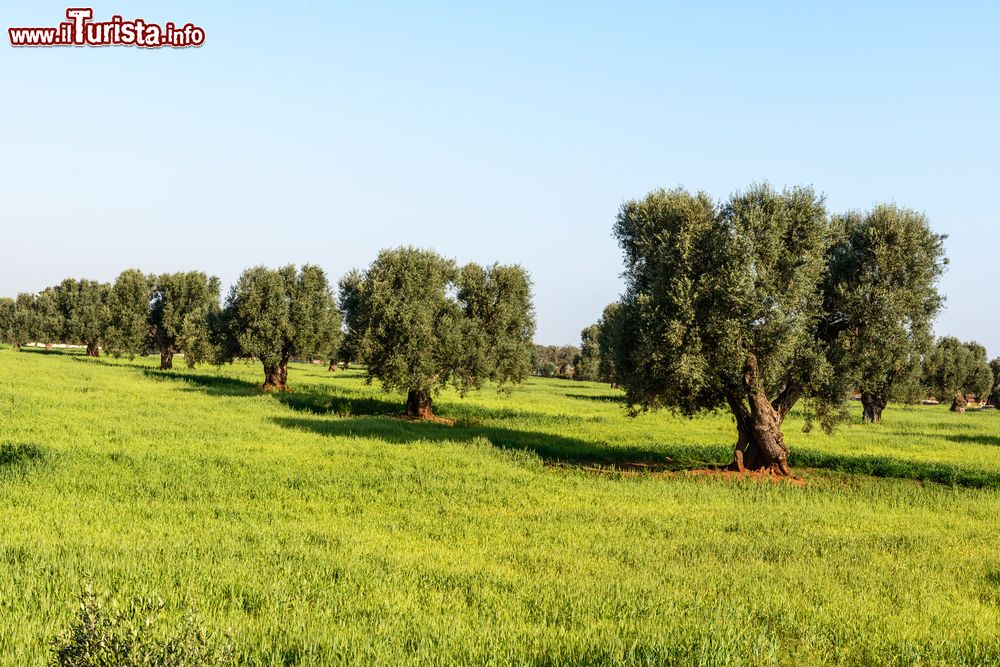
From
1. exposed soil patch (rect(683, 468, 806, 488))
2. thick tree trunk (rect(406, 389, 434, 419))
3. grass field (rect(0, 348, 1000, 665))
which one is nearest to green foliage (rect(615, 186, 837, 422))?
exposed soil patch (rect(683, 468, 806, 488))

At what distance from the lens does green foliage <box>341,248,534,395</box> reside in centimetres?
4678

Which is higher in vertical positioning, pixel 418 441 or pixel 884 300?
pixel 884 300

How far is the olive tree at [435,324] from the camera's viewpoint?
46812 millimetres

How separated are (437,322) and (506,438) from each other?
491 inches

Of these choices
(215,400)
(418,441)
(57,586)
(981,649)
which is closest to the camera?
(981,649)

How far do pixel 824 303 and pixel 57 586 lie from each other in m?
29.5

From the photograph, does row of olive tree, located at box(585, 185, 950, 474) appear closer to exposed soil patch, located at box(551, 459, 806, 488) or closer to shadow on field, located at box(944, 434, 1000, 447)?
exposed soil patch, located at box(551, 459, 806, 488)

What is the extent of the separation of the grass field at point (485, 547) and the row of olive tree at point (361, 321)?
11263 millimetres

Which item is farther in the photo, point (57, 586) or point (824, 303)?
point (824, 303)

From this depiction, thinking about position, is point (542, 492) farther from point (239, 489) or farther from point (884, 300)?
point (884, 300)

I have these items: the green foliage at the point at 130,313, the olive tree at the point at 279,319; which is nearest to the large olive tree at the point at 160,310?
the green foliage at the point at 130,313

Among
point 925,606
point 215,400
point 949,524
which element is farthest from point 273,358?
point 925,606

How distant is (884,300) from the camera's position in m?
29.5

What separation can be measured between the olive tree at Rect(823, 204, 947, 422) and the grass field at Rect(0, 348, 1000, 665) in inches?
212
